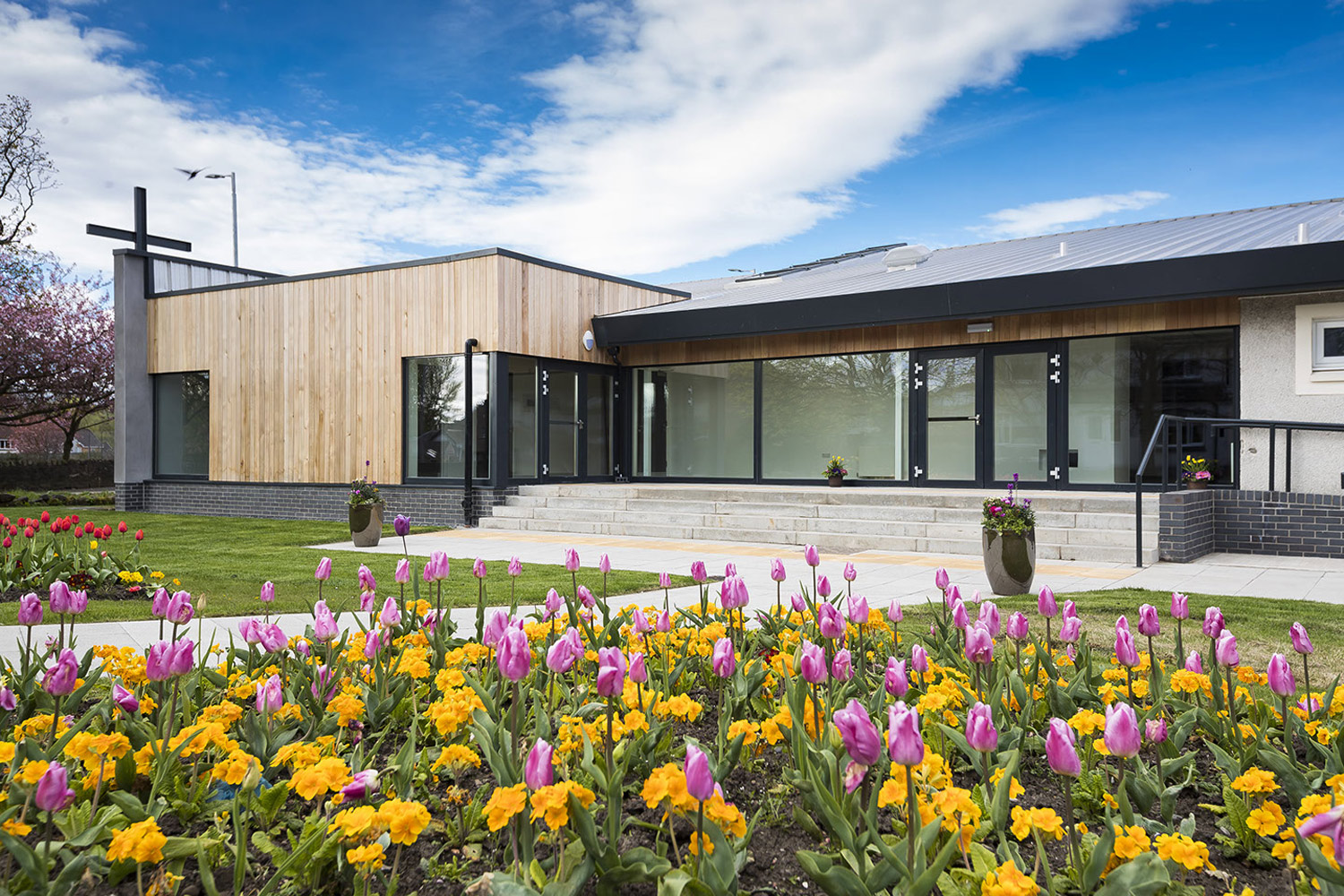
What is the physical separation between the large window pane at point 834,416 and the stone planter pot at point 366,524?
699 centimetres

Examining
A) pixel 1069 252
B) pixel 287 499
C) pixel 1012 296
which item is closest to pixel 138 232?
pixel 287 499

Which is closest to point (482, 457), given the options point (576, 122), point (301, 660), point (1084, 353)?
point (576, 122)

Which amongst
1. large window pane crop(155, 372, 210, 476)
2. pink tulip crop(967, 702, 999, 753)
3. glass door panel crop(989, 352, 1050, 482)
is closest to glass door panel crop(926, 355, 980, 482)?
glass door panel crop(989, 352, 1050, 482)

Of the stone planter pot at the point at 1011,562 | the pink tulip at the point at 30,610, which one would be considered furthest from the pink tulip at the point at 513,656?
the stone planter pot at the point at 1011,562

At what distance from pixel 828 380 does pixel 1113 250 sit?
4.67 meters

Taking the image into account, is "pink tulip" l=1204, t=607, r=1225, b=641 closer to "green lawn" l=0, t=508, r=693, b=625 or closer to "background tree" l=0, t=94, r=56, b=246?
"green lawn" l=0, t=508, r=693, b=625

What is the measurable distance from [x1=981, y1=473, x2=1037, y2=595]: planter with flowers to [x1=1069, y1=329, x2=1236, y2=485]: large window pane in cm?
543

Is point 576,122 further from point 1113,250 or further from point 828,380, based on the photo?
point 1113,250

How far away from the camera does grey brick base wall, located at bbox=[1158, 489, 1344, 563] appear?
28.5 feet

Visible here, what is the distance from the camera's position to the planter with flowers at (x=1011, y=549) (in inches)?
266

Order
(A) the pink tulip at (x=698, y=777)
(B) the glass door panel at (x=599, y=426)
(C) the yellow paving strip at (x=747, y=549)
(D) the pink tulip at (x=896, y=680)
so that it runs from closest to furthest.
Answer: (A) the pink tulip at (x=698, y=777) < (D) the pink tulip at (x=896, y=680) < (C) the yellow paving strip at (x=747, y=549) < (B) the glass door panel at (x=599, y=426)

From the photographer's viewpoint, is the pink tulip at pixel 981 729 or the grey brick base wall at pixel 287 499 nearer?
the pink tulip at pixel 981 729

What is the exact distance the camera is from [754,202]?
90.4ft

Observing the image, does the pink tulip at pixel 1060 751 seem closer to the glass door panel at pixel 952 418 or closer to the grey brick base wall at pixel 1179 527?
the grey brick base wall at pixel 1179 527
